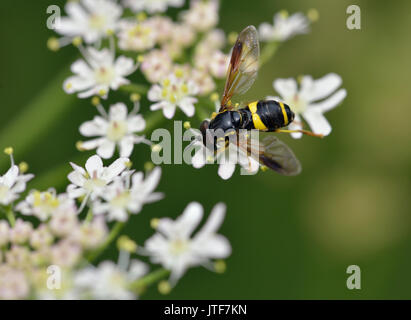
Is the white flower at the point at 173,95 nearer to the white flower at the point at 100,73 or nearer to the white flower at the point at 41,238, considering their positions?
the white flower at the point at 100,73

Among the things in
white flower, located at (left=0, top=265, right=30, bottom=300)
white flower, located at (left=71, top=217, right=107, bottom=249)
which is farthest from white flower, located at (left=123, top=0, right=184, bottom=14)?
white flower, located at (left=0, top=265, right=30, bottom=300)

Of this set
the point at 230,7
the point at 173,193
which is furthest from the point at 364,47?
the point at 173,193

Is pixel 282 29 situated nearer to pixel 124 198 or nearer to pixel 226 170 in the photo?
pixel 226 170

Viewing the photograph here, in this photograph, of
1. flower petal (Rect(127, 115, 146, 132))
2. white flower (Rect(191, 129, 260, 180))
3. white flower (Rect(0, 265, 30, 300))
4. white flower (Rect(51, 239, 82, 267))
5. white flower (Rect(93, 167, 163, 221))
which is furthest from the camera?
flower petal (Rect(127, 115, 146, 132))

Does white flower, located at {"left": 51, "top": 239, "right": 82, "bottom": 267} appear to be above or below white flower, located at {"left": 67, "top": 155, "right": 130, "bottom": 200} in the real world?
below

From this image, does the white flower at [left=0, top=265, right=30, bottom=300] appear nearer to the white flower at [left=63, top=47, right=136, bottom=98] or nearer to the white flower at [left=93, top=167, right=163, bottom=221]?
the white flower at [left=93, top=167, right=163, bottom=221]

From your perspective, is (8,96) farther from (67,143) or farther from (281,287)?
(281,287)

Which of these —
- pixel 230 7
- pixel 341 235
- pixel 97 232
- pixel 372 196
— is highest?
pixel 230 7
